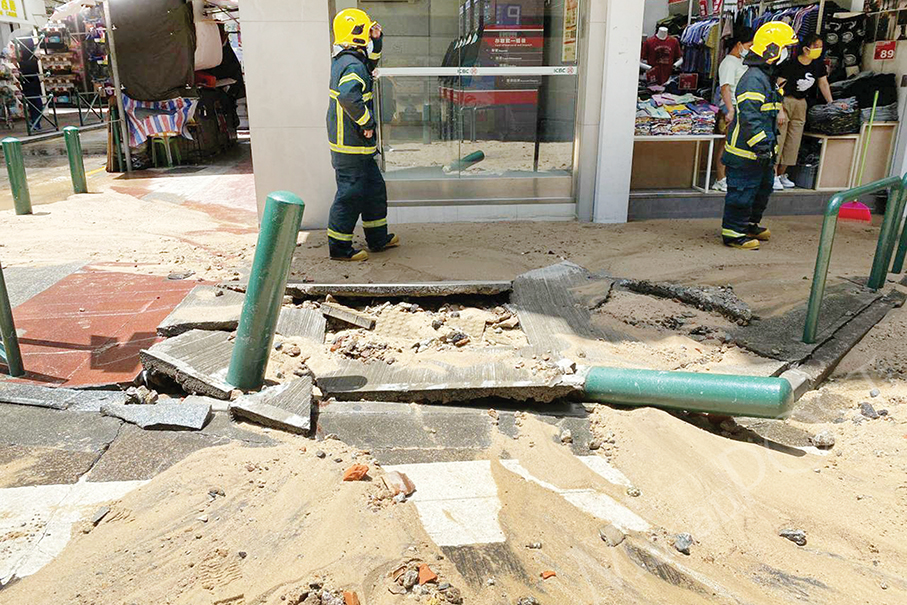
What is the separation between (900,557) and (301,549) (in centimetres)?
231

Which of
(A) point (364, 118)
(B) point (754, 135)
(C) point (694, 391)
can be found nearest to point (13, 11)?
(A) point (364, 118)

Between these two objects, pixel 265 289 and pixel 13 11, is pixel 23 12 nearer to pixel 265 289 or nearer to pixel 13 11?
pixel 13 11

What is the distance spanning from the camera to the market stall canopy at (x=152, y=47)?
11.8 meters

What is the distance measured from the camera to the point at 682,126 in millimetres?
8625

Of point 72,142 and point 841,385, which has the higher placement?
point 72,142

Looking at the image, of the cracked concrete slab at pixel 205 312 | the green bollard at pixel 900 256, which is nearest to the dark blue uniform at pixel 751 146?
the green bollard at pixel 900 256

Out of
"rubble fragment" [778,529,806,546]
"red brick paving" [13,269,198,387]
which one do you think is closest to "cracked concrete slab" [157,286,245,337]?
"red brick paving" [13,269,198,387]

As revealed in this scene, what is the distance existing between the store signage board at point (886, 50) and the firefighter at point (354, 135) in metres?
6.39

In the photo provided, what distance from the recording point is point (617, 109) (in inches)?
304

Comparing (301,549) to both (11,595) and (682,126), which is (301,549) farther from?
(682,126)

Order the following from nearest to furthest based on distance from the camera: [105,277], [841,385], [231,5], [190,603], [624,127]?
[190,603] < [841,385] < [105,277] < [624,127] < [231,5]

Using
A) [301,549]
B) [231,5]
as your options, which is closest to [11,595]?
[301,549]

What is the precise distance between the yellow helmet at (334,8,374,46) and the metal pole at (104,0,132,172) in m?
7.33

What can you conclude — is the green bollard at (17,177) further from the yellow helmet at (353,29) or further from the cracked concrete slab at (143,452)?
the cracked concrete slab at (143,452)
